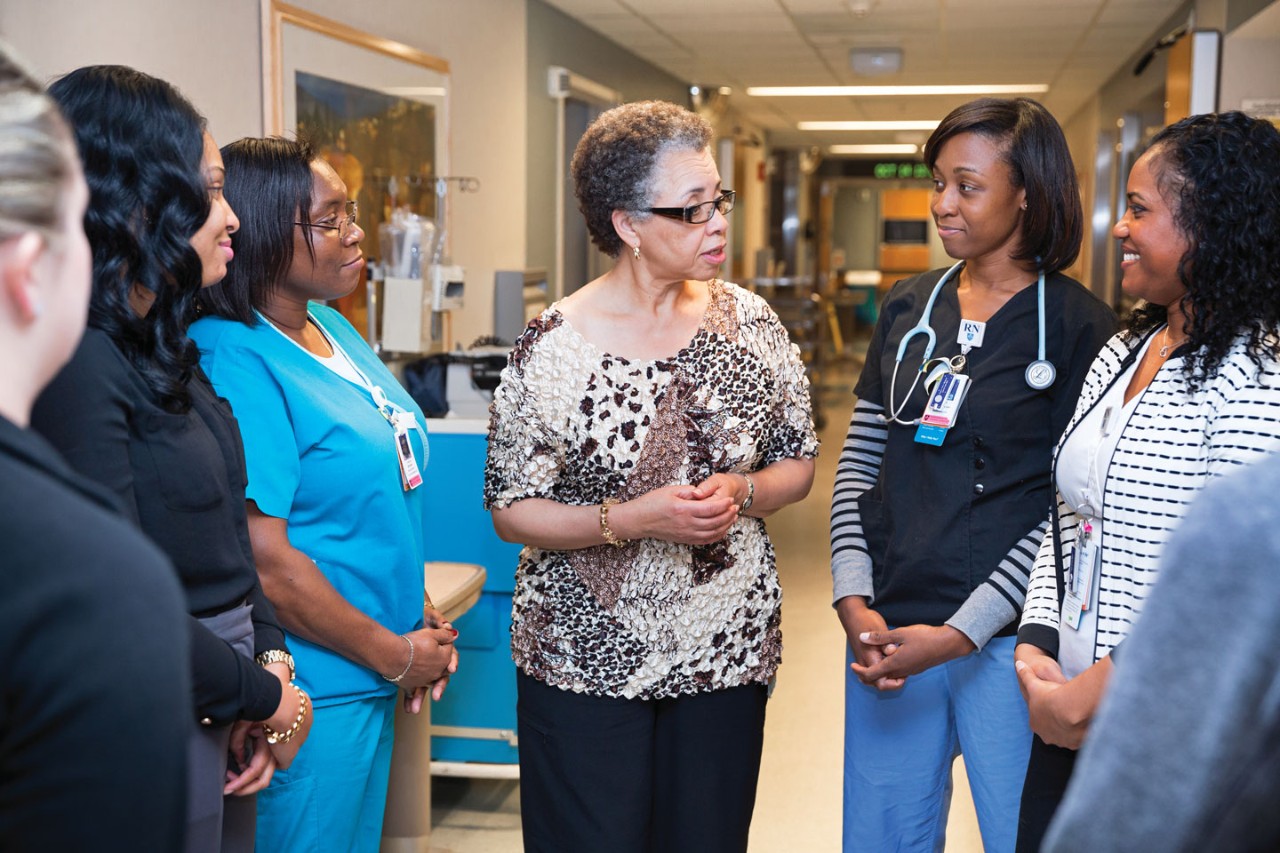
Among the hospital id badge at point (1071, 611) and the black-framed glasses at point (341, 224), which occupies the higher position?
the black-framed glasses at point (341, 224)

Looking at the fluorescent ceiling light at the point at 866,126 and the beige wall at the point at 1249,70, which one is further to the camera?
the fluorescent ceiling light at the point at 866,126

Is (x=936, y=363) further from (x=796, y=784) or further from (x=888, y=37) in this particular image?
(x=888, y=37)

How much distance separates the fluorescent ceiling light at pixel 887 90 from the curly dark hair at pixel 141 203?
29.2 feet

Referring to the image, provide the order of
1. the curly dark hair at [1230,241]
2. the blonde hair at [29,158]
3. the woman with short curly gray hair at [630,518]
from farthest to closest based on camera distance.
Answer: the woman with short curly gray hair at [630,518] → the curly dark hair at [1230,241] → the blonde hair at [29,158]

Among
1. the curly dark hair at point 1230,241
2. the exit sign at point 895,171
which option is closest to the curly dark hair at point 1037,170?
the curly dark hair at point 1230,241

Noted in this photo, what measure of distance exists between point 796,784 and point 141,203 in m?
2.74

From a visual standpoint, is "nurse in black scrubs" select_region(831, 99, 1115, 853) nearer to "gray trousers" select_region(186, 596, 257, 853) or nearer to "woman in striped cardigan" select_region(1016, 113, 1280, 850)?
"woman in striped cardigan" select_region(1016, 113, 1280, 850)

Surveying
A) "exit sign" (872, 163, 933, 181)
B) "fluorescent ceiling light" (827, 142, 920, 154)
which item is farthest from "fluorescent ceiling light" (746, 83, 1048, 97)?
"exit sign" (872, 163, 933, 181)

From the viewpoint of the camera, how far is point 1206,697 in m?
0.63

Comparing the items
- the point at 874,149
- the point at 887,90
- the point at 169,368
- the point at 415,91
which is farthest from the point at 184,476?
the point at 874,149

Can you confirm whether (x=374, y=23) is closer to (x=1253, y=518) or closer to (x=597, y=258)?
(x=597, y=258)

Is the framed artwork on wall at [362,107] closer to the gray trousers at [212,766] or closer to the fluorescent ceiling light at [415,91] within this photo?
the fluorescent ceiling light at [415,91]

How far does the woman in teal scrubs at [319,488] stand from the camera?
5.74ft

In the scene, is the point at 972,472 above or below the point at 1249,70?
below
